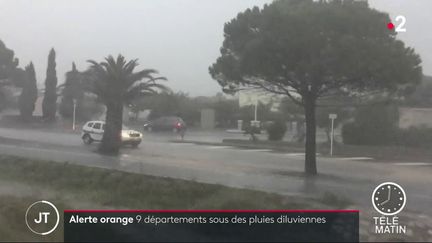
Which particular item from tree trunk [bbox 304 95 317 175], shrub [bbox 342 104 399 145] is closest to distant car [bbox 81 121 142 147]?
tree trunk [bbox 304 95 317 175]

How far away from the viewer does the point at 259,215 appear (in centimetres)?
523

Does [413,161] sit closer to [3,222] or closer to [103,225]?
[103,225]

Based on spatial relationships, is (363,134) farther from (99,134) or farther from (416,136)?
(99,134)

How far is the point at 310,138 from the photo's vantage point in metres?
7.82

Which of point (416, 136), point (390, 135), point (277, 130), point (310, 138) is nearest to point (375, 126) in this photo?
point (390, 135)

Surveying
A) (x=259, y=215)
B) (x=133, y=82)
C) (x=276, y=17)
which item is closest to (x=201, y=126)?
(x=133, y=82)

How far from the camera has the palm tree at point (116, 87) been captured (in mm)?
7398

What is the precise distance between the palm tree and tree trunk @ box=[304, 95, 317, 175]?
7.05 ft

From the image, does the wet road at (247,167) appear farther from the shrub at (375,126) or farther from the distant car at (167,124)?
the shrub at (375,126)

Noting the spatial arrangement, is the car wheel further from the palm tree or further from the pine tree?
the pine tree

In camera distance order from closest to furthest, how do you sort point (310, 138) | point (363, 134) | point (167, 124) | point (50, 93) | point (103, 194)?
point (103, 194)
point (167, 124)
point (310, 138)
point (50, 93)
point (363, 134)

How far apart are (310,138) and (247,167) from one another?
1.01 meters

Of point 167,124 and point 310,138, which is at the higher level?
point 167,124

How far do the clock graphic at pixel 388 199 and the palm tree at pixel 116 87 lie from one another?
3.04 m
